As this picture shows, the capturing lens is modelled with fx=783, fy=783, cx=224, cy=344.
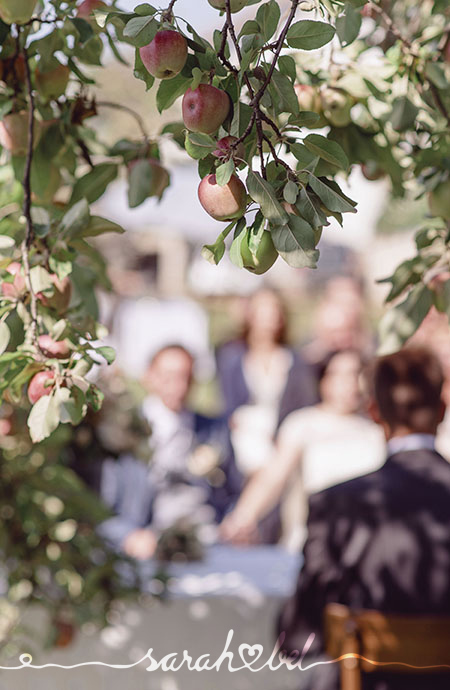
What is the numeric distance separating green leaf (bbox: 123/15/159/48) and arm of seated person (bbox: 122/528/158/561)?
63.6 inches

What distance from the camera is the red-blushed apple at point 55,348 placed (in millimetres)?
788

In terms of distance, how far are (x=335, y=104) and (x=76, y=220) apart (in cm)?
35

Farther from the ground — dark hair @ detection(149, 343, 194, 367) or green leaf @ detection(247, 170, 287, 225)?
green leaf @ detection(247, 170, 287, 225)

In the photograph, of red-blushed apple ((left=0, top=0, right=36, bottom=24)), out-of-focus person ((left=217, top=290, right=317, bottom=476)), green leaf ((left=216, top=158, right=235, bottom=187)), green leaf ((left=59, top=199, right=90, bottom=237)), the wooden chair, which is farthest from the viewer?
out-of-focus person ((left=217, top=290, right=317, bottom=476))

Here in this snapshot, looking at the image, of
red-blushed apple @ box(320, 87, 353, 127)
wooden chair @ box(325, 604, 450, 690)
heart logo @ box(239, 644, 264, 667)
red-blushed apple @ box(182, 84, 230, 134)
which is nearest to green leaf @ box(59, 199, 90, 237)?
red-blushed apple @ box(182, 84, 230, 134)

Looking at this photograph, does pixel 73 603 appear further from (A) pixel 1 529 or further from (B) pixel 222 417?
(B) pixel 222 417

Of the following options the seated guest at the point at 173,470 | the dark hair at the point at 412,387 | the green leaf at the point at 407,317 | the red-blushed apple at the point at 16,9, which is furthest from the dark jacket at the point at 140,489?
the red-blushed apple at the point at 16,9

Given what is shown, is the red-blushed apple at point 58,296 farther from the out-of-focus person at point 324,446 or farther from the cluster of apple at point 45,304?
the out-of-focus person at point 324,446

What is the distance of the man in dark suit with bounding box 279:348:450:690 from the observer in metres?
1.46

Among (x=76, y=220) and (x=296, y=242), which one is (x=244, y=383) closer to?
(x=76, y=220)

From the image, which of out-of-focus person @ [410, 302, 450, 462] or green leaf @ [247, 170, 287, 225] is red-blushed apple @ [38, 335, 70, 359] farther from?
out-of-focus person @ [410, 302, 450, 462]

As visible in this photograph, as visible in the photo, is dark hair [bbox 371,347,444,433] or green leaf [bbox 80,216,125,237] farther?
dark hair [bbox 371,347,444,433]

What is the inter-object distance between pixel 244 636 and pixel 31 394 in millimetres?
1308

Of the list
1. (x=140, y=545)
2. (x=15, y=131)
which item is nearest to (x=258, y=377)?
(x=140, y=545)
